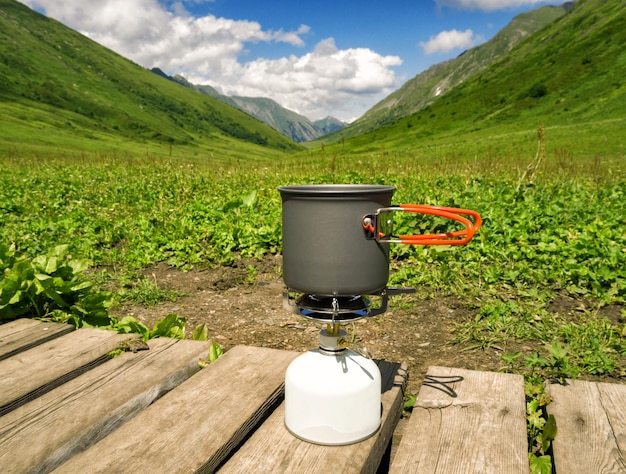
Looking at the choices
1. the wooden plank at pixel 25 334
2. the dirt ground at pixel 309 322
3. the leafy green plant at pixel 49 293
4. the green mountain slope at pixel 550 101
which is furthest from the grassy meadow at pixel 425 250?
the green mountain slope at pixel 550 101

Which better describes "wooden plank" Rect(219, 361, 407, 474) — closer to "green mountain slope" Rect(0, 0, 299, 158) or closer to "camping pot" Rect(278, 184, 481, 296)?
"camping pot" Rect(278, 184, 481, 296)

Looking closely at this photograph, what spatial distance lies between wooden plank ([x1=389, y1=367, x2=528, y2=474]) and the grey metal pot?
507 millimetres

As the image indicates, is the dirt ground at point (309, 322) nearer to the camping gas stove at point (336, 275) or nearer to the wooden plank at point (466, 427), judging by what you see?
the wooden plank at point (466, 427)

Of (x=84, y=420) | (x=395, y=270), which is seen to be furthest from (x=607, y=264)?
(x=84, y=420)

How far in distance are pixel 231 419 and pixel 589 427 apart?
3.96 ft

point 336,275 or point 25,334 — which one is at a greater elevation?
point 336,275

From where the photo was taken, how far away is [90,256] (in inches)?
243

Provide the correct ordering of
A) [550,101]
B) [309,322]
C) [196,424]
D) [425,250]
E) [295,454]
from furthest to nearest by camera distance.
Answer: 1. [550,101]
2. [425,250]
3. [309,322]
4. [196,424]
5. [295,454]

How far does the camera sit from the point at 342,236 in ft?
4.79

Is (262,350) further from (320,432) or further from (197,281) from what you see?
(197,281)

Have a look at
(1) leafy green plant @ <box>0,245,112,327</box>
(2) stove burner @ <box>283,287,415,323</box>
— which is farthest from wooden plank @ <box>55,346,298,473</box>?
(1) leafy green plant @ <box>0,245,112,327</box>

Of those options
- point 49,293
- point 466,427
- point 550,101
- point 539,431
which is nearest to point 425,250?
point 539,431

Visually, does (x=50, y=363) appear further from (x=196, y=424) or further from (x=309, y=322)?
(x=309, y=322)

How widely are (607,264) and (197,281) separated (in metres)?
4.29
